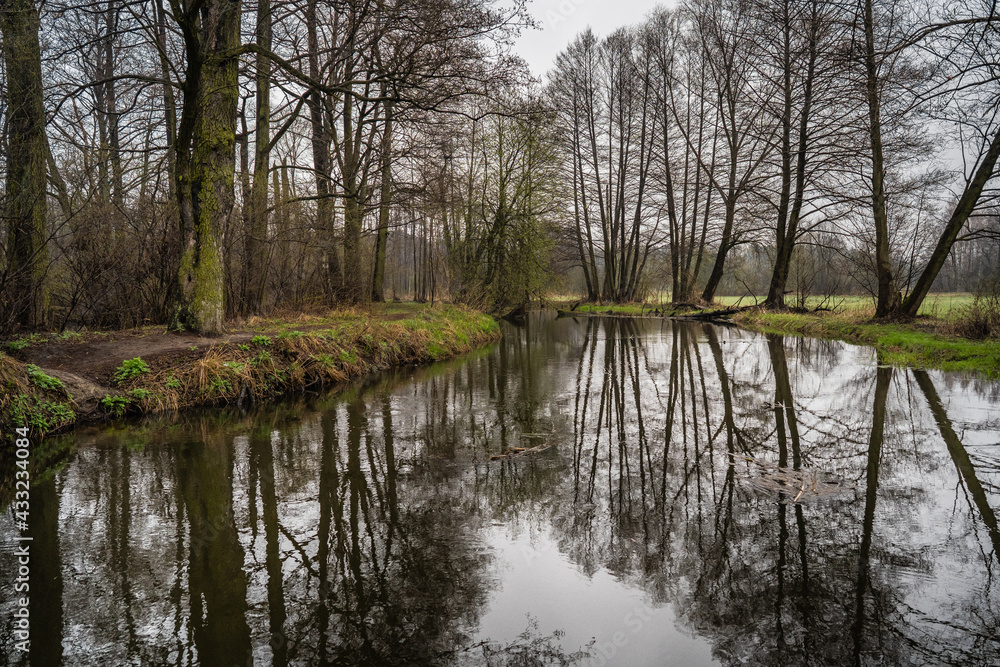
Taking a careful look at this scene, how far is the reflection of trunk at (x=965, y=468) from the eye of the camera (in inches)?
122

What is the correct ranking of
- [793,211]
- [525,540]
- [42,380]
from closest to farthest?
[525,540]
[42,380]
[793,211]

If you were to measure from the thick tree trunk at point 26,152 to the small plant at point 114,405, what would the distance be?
2614 mm

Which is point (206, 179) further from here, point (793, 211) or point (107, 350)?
point (793, 211)

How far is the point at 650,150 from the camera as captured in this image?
25969 mm

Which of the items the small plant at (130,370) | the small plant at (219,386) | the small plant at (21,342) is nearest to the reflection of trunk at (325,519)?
the small plant at (219,386)

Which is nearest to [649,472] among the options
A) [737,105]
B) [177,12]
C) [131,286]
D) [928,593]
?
[928,593]

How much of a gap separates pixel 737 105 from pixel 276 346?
736 inches

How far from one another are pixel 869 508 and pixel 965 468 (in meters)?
1.29

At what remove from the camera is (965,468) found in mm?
4055

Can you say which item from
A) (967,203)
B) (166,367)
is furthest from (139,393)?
(967,203)

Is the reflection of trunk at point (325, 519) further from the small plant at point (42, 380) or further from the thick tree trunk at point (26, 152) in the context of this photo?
the thick tree trunk at point (26, 152)

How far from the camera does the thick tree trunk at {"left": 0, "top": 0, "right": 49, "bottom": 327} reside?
24.5ft

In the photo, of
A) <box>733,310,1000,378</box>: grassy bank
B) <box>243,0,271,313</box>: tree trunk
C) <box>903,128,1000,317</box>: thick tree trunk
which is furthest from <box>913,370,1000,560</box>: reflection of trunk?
<box>243,0,271,313</box>: tree trunk

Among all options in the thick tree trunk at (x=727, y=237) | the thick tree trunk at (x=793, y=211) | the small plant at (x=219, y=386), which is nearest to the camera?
the small plant at (x=219, y=386)
